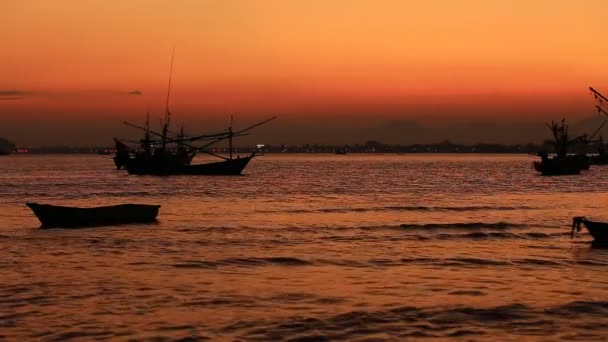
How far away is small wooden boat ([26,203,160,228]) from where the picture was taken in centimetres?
3794

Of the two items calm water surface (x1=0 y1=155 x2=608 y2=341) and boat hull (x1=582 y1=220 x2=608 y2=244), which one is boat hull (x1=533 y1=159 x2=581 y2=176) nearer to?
calm water surface (x1=0 y1=155 x2=608 y2=341)

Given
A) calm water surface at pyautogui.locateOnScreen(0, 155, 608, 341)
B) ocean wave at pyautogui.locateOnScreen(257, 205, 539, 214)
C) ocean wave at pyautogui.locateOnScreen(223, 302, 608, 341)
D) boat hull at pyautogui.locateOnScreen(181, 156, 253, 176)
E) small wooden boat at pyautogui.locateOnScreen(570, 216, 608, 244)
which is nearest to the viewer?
ocean wave at pyautogui.locateOnScreen(223, 302, 608, 341)

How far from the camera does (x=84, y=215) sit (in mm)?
38406

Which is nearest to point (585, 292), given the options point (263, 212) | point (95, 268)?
point (95, 268)

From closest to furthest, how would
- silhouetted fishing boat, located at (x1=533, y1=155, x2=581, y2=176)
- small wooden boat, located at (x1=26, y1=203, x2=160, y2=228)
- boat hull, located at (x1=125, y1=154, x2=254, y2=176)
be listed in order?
small wooden boat, located at (x1=26, y1=203, x2=160, y2=228), boat hull, located at (x1=125, y1=154, x2=254, y2=176), silhouetted fishing boat, located at (x1=533, y1=155, x2=581, y2=176)

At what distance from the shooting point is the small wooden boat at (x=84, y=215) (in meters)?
37.9

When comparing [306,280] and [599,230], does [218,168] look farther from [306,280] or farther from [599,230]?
[306,280]

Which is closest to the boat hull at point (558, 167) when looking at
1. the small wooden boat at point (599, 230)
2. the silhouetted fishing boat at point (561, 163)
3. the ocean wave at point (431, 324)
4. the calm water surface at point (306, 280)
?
the silhouetted fishing boat at point (561, 163)

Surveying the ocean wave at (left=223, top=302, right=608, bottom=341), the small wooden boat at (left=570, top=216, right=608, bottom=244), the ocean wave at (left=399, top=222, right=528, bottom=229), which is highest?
the small wooden boat at (left=570, top=216, right=608, bottom=244)

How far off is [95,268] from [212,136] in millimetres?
77775

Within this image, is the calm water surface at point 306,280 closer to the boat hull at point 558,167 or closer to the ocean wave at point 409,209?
the ocean wave at point 409,209

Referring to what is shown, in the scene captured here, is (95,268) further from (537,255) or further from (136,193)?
(136,193)

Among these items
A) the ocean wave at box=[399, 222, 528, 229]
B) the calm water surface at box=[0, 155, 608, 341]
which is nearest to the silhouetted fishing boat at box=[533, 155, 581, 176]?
the calm water surface at box=[0, 155, 608, 341]

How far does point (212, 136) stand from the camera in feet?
335
